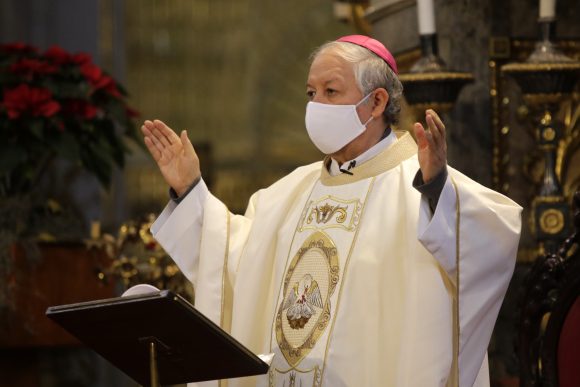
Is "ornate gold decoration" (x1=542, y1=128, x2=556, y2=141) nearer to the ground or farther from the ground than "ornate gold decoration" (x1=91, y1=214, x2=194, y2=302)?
farther from the ground

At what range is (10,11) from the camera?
25.3 feet

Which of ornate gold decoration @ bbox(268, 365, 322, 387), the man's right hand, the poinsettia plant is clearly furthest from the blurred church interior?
the man's right hand

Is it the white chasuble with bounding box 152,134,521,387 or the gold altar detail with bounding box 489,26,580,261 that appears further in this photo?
the gold altar detail with bounding box 489,26,580,261

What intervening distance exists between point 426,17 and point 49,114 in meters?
1.91

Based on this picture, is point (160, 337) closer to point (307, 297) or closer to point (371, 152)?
point (307, 297)

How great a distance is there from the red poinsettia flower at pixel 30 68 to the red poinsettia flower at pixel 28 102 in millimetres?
120

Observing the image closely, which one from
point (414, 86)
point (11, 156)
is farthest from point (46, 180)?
point (414, 86)

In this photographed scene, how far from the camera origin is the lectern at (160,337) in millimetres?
3461

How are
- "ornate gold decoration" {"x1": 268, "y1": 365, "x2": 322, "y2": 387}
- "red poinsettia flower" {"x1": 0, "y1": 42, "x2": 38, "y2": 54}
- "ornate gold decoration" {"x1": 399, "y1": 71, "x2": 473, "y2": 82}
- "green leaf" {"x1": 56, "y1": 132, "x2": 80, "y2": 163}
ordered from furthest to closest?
1. "red poinsettia flower" {"x1": 0, "y1": 42, "x2": 38, "y2": 54}
2. "green leaf" {"x1": 56, "y1": 132, "x2": 80, "y2": 163}
3. "ornate gold decoration" {"x1": 399, "y1": 71, "x2": 473, "y2": 82}
4. "ornate gold decoration" {"x1": 268, "y1": 365, "x2": 322, "y2": 387}

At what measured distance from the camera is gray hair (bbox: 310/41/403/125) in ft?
13.5

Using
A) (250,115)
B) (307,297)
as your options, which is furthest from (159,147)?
(250,115)

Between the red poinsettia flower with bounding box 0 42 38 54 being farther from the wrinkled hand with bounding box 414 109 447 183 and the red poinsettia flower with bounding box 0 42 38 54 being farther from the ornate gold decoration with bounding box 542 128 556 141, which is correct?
the wrinkled hand with bounding box 414 109 447 183

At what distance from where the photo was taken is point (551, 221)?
4.68 metres

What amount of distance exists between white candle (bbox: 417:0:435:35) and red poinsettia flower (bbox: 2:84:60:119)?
186 centimetres
